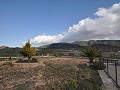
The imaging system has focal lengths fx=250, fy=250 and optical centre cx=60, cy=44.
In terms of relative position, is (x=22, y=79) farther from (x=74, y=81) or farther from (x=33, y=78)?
(x=74, y=81)

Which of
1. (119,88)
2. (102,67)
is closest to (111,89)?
(119,88)

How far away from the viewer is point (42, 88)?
2069 cm

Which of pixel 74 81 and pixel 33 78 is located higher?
pixel 74 81

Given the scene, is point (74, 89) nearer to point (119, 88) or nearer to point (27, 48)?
point (119, 88)

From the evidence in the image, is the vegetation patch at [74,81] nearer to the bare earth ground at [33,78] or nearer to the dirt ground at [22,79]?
the bare earth ground at [33,78]

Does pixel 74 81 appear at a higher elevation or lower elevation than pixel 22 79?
higher

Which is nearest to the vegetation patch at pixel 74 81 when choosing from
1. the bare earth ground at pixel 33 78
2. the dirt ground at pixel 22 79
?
the bare earth ground at pixel 33 78

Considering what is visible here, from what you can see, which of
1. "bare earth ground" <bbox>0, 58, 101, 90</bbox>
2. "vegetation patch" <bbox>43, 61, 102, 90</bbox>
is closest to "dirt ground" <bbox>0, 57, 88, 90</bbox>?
"bare earth ground" <bbox>0, 58, 101, 90</bbox>

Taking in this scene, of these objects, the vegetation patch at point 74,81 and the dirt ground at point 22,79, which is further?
the dirt ground at point 22,79

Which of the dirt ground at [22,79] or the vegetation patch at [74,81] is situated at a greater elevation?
the vegetation patch at [74,81]

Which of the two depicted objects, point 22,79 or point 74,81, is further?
point 22,79

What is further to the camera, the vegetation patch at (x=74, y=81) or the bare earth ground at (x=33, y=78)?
the bare earth ground at (x=33, y=78)

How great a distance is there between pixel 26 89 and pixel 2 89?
2.50m

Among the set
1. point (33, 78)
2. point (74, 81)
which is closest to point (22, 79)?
point (33, 78)
